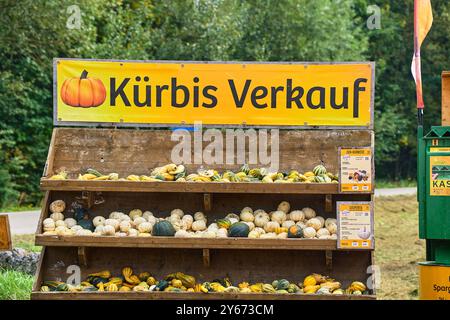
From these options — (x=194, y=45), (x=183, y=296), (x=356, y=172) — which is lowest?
(x=183, y=296)

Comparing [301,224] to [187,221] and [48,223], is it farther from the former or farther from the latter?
[48,223]

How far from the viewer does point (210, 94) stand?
29.9 feet

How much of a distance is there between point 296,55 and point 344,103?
2352 centimetres

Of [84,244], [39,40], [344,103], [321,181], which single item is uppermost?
[39,40]

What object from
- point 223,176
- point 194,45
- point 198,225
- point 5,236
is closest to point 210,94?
point 223,176

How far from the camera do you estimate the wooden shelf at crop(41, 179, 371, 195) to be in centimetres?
842

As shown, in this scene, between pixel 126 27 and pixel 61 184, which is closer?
pixel 61 184

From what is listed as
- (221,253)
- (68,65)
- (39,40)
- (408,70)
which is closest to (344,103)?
(221,253)

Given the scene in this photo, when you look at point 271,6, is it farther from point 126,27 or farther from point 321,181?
point 321,181

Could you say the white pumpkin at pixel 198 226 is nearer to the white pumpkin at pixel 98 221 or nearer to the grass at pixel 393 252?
the white pumpkin at pixel 98 221

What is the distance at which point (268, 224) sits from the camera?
28.4ft

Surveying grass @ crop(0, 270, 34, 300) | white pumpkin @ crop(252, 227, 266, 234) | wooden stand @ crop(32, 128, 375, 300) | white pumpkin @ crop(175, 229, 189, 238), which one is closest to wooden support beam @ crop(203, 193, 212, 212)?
wooden stand @ crop(32, 128, 375, 300)

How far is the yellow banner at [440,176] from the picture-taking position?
28.7 feet

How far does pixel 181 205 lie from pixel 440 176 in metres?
2.28
